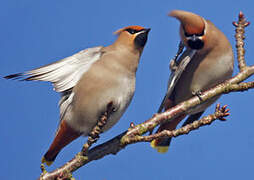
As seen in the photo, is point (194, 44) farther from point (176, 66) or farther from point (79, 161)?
Answer: point (79, 161)

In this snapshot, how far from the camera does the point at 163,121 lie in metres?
2.64

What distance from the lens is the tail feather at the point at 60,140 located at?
9.87ft

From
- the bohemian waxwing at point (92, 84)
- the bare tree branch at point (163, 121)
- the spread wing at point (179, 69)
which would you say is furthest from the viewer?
the spread wing at point (179, 69)

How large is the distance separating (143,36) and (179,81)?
649 mm

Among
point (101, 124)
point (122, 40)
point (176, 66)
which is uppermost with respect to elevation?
point (122, 40)

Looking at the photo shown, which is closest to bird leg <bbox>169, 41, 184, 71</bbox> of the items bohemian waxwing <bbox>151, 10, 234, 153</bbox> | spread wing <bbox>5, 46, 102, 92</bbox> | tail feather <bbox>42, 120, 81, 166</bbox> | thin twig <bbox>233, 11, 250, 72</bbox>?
bohemian waxwing <bbox>151, 10, 234, 153</bbox>

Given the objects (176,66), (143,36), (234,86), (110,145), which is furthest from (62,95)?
(234,86)

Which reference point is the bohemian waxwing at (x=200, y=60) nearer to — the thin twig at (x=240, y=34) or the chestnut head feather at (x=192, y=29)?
the chestnut head feather at (x=192, y=29)

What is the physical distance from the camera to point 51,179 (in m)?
2.38

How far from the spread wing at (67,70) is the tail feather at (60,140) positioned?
0.36 meters

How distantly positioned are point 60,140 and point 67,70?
2.11ft

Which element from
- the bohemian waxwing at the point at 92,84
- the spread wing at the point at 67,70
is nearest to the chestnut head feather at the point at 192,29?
the bohemian waxwing at the point at 92,84

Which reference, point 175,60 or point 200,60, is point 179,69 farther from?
point 200,60

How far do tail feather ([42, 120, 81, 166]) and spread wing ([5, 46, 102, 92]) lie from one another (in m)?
0.36
